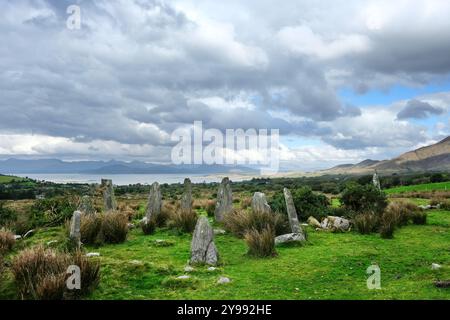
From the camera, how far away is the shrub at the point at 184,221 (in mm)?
18158

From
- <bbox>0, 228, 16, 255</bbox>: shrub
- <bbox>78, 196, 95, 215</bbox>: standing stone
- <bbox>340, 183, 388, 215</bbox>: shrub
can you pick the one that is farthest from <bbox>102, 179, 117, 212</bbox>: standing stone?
<bbox>340, 183, 388, 215</bbox>: shrub

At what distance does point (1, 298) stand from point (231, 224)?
33.3 ft

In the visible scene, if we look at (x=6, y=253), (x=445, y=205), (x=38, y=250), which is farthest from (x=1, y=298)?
(x=445, y=205)

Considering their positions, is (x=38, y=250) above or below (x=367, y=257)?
above

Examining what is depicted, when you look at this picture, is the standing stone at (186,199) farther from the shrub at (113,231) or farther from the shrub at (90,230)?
the shrub at (90,230)

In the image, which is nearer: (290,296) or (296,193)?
(290,296)

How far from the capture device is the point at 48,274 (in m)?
8.37

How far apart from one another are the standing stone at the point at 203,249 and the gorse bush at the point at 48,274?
3.23m

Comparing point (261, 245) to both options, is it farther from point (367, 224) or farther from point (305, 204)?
point (305, 204)

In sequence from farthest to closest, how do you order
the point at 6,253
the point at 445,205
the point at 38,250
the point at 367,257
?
the point at 445,205, the point at 6,253, the point at 367,257, the point at 38,250

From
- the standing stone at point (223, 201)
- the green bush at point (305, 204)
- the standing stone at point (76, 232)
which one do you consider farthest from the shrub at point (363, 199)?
the standing stone at point (76, 232)
